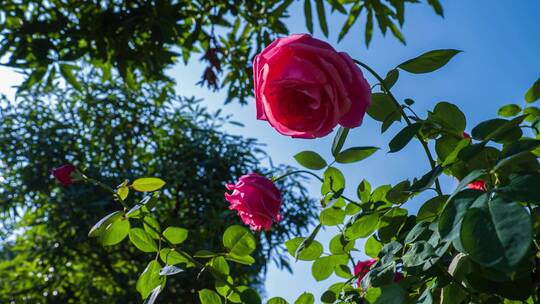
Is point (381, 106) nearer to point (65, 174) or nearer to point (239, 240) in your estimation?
point (239, 240)

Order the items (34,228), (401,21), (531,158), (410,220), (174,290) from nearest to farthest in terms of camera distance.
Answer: (531,158) < (410,220) < (401,21) < (174,290) < (34,228)

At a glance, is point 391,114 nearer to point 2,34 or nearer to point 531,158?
point 531,158

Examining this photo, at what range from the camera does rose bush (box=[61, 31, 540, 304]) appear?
0.30 m

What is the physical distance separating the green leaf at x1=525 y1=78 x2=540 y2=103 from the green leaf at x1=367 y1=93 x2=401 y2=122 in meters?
0.14

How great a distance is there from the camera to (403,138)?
0.43m

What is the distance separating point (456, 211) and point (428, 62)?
181mm

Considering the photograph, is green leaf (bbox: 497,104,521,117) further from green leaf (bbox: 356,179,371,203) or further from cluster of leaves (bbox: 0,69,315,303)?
cluster of leaves (bbox: 0,69,315,303)

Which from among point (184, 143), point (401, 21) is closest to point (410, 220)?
point (401, 21)

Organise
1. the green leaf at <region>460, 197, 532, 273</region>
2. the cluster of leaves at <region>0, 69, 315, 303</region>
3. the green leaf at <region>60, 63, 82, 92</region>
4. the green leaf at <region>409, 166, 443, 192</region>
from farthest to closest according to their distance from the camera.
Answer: the cluster of leaves at <region>0, 69, 315, 303</region> → the green leaf at <region>60, 63, 82, 92</region> → the green leaf at <region>409, 166, 443, 192</region> → the green leaf at <region>460, 197, 532, 273</region>

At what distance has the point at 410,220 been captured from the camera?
0.51m

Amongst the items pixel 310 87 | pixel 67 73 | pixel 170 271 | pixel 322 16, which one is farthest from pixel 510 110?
pixel 67 73

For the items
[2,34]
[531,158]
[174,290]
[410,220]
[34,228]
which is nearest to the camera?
[531,158]

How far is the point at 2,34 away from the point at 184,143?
295 cm

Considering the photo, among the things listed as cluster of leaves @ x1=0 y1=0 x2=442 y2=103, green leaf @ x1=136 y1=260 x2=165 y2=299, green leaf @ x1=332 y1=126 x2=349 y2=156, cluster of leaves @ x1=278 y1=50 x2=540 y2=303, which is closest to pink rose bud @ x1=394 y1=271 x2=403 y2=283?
cluster of leaves @ x1=278 y1=50 x2=540 y2=303
